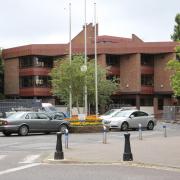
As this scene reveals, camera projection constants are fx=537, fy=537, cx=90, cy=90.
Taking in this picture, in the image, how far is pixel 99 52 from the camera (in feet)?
244

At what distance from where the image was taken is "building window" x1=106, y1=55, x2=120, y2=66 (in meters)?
76.5

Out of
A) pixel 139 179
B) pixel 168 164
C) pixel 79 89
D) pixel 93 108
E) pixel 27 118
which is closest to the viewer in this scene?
pixel 139 179

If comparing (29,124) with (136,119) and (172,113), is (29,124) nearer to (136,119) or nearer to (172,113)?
(136,119)

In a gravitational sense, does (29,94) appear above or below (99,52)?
below

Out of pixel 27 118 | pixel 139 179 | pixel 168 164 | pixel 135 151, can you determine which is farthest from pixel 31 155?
pixel 27 118

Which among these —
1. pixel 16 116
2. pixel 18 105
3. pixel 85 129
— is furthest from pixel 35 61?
pixel 16 116

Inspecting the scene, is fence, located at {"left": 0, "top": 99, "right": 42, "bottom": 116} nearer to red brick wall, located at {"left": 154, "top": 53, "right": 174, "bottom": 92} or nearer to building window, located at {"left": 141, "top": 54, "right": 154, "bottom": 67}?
building window, located at {"left": 141, "top": 54, "right": 154, "bottom": 67}

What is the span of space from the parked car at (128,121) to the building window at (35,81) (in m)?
38.9

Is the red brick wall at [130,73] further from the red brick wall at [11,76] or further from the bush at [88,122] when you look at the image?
the bush at [88,122]

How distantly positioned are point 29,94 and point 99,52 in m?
11.8

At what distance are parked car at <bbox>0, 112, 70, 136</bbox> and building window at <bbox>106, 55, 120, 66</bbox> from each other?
4339cm

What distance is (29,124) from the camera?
103 ft

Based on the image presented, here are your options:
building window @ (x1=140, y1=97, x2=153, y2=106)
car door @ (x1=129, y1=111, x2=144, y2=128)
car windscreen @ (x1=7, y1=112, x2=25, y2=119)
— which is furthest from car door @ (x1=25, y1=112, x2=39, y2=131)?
building window @ (x1=140, y1=97, x2=153, y2=106)

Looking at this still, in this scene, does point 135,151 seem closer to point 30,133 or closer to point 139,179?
point 139,179
